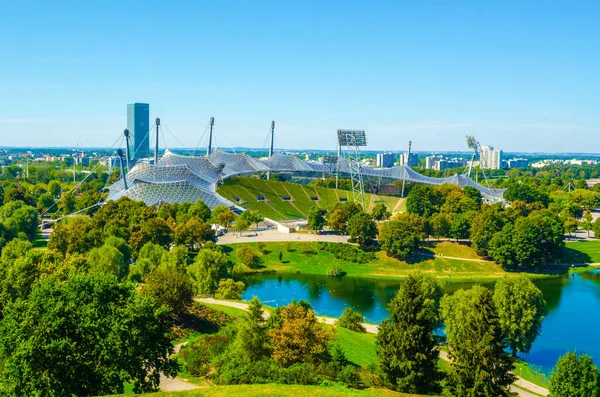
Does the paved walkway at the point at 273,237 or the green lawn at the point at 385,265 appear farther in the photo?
the paved walkway at the point at 273,237

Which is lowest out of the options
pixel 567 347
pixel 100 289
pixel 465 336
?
pixel 567 347

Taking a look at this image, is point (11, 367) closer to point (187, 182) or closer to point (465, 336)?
point (465, 336)

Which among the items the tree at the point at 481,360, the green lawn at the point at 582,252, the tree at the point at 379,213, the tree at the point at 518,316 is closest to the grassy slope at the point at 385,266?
the green lawn at the point at 582,252

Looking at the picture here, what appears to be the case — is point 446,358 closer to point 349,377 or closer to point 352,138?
point 349,377

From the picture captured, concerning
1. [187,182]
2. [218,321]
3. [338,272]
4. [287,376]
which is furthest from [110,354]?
[187,182]

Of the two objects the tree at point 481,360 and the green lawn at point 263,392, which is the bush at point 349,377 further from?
the green lawn at point 263,392
